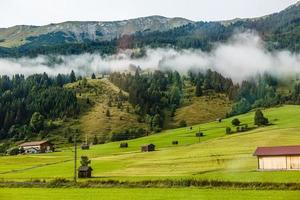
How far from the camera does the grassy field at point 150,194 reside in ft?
217

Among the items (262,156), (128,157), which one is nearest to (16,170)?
(128,157)

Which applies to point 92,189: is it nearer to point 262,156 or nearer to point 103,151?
point 262,156

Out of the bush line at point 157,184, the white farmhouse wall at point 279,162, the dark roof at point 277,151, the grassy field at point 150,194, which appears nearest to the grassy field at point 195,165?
the white farmhouse wall at point 279,162

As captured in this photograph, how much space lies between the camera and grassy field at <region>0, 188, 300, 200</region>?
6614cm

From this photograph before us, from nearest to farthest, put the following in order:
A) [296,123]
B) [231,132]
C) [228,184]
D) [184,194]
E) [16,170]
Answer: [184,194], [228,184], [16,170], [296,123], [231,132]

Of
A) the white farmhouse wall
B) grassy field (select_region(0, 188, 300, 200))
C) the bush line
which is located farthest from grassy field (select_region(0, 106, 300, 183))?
grassy field (select_region(0, 188, 300, 200))

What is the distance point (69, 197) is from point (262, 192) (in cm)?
2483

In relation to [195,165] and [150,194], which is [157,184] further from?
[195,165]

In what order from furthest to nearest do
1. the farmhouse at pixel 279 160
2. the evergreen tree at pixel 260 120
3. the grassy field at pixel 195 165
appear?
the evergreen tree at pixel 260 120 → the farmhouse at pixel 279 160 → the grassy field at pixel 195 165

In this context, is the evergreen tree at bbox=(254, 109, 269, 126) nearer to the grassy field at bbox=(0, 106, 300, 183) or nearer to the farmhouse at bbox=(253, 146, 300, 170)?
the grassy field at bbox=(0, 106, 300, 183)

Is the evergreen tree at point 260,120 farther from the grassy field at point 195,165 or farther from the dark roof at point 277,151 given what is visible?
the dark roof at point 277,151

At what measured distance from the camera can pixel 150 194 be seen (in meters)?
72.8

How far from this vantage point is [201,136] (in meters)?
196

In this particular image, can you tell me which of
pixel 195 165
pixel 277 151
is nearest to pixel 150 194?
pixel 195 165
